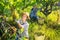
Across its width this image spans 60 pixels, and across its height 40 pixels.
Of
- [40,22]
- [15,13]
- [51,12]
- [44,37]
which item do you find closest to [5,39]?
[15,13]

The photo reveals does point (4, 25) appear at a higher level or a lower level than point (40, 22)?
higher

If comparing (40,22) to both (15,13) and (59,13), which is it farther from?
(15,13)

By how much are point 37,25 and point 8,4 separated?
2.08 metres

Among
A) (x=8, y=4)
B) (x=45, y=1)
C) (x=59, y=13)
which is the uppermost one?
(x=8, y=4)

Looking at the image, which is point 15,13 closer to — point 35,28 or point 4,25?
point 4,25

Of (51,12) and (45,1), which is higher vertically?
(45,1)

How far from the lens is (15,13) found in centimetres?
323

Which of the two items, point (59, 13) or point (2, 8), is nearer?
point (2, 8)

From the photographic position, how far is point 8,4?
3.30 m

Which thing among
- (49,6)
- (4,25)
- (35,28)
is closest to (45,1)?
(49,6)

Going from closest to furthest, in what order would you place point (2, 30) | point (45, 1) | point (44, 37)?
point (2, 30) < point (44, 37) < point (45, 1)

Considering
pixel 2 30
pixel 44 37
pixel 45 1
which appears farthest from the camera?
pixel 45 1

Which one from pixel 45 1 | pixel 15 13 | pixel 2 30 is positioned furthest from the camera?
pixel 45 1

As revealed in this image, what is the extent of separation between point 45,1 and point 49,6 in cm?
37
